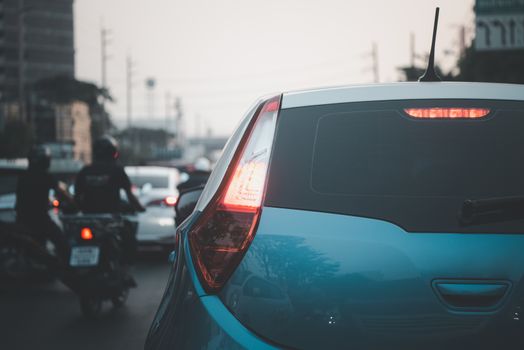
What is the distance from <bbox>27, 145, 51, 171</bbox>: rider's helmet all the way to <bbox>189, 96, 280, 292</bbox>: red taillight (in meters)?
6.60

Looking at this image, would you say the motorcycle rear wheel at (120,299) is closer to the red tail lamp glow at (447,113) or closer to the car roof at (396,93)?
the car roof at (396,93)

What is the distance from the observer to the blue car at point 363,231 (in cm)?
231

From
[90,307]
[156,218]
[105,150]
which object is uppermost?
[105,150]

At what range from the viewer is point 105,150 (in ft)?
27.2

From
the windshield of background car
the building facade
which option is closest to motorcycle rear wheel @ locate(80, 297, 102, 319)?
the windshield of background car

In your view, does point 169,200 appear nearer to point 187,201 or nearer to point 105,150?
point 105,150

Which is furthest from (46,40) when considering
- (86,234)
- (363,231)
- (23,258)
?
(363,231)

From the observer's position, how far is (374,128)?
264cm

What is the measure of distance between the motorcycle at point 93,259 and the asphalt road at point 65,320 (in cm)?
23

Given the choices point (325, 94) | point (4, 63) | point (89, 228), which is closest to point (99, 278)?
point (89, 228)

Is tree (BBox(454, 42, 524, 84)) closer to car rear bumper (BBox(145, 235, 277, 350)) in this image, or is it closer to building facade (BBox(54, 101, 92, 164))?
car rear bumper (BBox(145, 235, 277, 350))

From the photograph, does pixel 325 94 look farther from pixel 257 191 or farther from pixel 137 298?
pixel 137 298

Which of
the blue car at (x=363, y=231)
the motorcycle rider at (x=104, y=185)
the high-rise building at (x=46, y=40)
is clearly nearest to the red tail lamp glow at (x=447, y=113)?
the blue car at (x=363, y=231)

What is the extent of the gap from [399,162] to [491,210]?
1.03 feet
